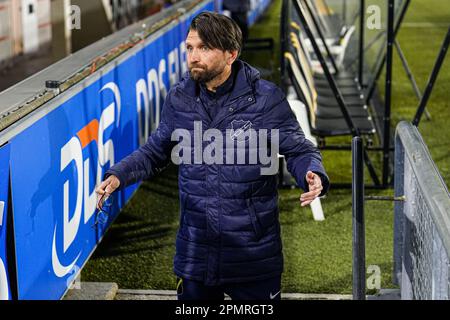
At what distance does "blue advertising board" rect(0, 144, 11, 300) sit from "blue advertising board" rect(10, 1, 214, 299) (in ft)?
0.30

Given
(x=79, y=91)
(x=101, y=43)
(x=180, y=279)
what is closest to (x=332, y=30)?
(x=101, y=43)

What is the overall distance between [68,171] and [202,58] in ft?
5.60

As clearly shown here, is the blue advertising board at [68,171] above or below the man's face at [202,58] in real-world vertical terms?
below

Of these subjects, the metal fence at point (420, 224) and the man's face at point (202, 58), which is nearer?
the metal fence at point (420, 224)

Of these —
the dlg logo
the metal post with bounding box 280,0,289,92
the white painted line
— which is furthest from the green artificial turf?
the white painted line

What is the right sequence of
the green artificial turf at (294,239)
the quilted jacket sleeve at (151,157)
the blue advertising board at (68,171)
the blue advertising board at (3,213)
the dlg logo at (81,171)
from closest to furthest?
1. the quilted jacket sleeve at (151,157)
2. the blue advertising board at (3,213)
3. the blue advertising board at (68,171)
4. the dlg logo at (81,171)
5. the green artificial turf at (294,239)

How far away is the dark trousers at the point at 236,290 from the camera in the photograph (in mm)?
3809

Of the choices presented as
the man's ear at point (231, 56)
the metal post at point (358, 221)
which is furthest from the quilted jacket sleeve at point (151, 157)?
the metal post at point (358, 221)

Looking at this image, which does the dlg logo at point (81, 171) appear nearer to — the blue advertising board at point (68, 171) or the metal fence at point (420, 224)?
the blue advertising board at point (68, 171)

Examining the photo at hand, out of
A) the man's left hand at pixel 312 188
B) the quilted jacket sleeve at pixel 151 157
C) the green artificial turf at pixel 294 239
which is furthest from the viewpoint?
the green artificial turf at pixel 294 239

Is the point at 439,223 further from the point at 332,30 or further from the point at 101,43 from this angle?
the point at 332,30

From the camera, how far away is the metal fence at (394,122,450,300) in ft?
10.3

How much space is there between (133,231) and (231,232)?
3427mm

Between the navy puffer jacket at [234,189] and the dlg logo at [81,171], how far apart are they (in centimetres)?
127
